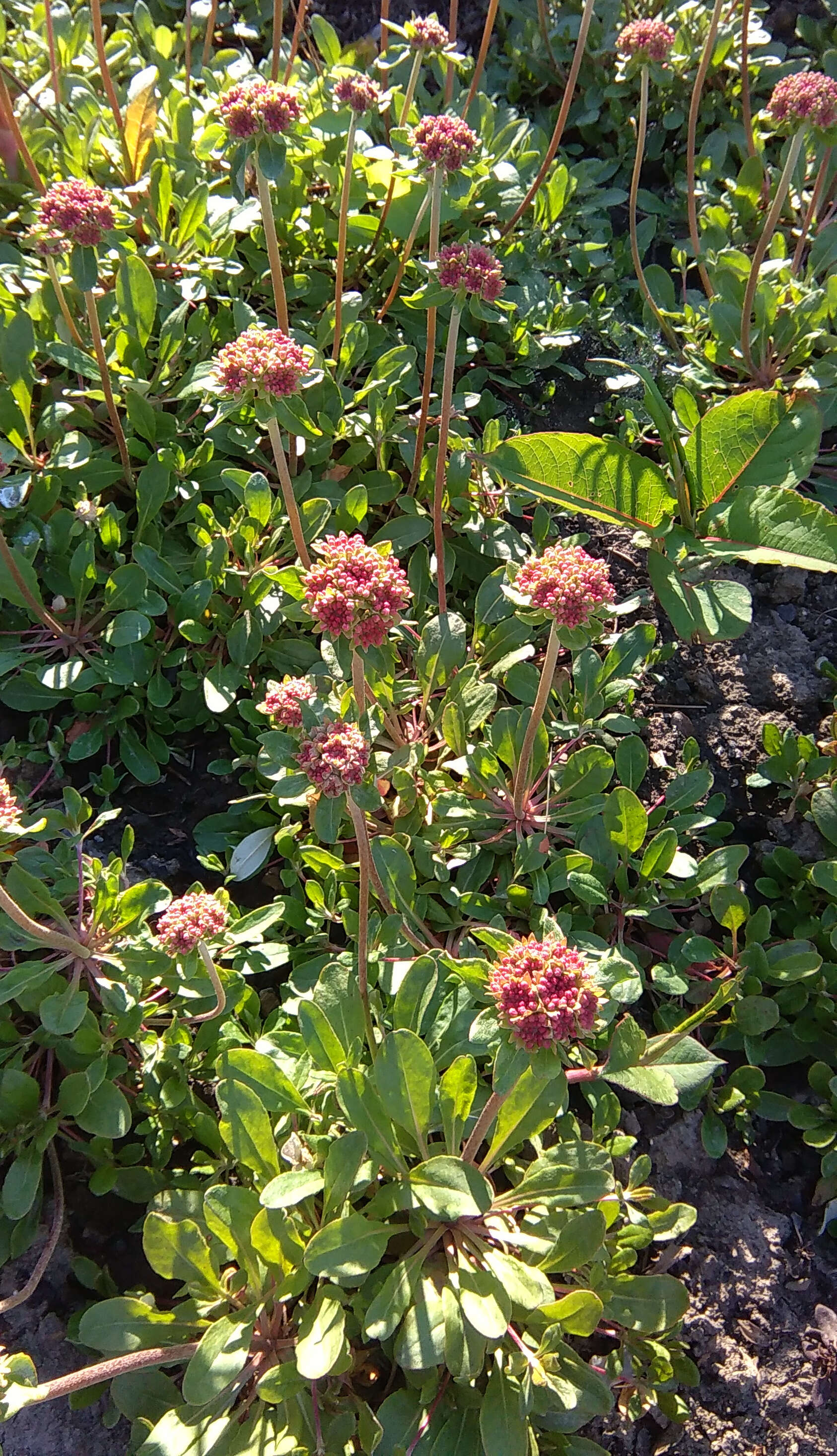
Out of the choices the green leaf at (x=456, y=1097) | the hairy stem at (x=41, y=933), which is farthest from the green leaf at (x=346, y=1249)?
the hairy stem at (x=41, y=933)

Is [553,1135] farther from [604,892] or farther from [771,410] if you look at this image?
[771,410]

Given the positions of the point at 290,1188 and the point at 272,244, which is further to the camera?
the point at 272,244

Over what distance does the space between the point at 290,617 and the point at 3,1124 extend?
1224 millimetres

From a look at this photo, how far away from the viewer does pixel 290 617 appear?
6.07 ft

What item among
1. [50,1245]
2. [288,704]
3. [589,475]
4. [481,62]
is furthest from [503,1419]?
[481,62]

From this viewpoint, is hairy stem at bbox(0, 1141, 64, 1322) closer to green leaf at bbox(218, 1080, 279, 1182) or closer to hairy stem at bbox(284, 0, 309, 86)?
green leaf at bbox(218, 1080, 279, 1182)

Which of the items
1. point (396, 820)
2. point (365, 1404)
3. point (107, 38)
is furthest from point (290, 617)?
point (107, 38)

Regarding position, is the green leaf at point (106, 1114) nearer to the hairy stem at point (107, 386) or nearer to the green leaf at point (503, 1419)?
the green leaf at point (503, 1419)

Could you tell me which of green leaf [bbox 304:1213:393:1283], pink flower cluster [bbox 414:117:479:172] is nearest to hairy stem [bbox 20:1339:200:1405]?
green leaf [bbox 304:1213:393:1283]

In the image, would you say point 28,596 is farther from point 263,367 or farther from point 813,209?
point 813,209

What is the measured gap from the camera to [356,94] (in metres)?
2.65

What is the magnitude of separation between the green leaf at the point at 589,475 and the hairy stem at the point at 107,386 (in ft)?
3.31

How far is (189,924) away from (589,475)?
141 centimetres

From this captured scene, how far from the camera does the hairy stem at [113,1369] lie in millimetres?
1545
